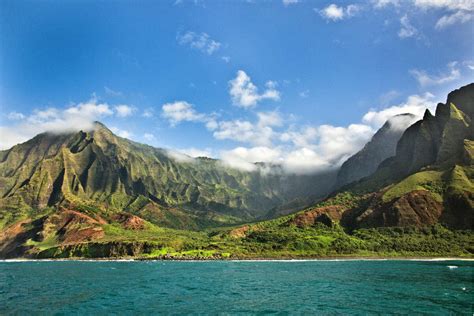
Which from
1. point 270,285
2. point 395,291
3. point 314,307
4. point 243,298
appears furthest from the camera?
point 270,285

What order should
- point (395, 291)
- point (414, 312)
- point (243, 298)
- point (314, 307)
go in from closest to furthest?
point (414, 312)
point (314, 307)
point (243, 298)
point (395, 291)

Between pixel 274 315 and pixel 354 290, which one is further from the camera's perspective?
pixel 354 290

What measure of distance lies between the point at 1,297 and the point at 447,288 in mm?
99648

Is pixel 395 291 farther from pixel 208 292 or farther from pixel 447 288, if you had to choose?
pixel 208 292

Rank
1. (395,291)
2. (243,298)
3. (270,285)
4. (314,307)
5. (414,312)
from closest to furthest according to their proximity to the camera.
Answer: (414,312), (314,307), (243,298), (395,291), (270,285)

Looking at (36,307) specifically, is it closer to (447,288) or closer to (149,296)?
(149,296)

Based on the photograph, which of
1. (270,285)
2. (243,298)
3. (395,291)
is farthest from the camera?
(270,285)

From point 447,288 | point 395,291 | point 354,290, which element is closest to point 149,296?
point 354,290

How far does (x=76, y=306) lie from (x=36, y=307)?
6.71m

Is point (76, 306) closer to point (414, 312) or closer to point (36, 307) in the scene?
point (36, 307)

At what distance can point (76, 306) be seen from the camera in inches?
2731

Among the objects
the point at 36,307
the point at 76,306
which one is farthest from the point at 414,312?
the point at 36,307

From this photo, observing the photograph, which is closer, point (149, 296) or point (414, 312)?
point (414, 312)

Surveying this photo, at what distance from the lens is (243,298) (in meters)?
78.4
